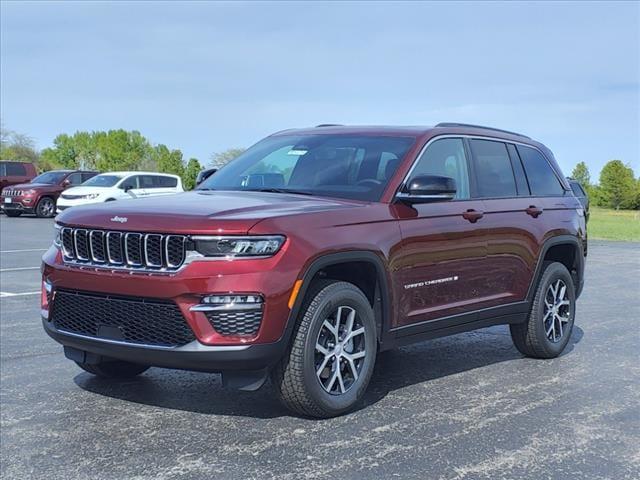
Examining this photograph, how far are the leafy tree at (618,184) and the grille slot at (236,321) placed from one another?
109 meters

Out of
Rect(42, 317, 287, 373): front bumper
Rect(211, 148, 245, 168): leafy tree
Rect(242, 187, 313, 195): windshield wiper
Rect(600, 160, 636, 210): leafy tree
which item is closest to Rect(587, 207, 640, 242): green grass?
Rect(211, 148, 245, 168): leafy tree

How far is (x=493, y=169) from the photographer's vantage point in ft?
21.6

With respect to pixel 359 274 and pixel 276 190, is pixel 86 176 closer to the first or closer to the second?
pixel 276 190

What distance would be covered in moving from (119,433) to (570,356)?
4.16 metres

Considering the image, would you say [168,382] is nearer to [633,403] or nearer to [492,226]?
[492,226]

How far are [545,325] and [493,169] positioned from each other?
144 cm

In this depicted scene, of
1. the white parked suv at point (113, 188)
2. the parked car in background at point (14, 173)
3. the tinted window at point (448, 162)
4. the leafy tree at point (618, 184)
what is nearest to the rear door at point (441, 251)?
the tinted window at point (448, 162)

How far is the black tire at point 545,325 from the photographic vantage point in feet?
22.1

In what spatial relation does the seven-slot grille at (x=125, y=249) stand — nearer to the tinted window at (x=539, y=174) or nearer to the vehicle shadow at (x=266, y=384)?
the vehicle shadow at (x=266, y=384)

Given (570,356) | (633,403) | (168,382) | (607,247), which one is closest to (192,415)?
(168,382)

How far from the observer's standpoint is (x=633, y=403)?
5.47 metres

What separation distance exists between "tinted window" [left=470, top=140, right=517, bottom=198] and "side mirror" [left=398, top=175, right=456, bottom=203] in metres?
0.97

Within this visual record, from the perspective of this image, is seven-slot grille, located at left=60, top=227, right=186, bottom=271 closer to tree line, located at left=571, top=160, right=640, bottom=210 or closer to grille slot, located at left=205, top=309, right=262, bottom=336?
grille slot, located at left=205, top=309, right=262, bottom=336

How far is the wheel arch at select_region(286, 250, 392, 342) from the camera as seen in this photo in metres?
4.69
